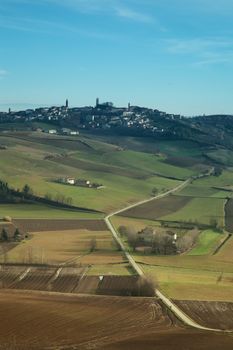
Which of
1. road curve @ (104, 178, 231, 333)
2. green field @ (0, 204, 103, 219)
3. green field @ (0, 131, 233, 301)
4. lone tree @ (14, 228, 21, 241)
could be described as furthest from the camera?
green field @ (0, 204, 103, 219)

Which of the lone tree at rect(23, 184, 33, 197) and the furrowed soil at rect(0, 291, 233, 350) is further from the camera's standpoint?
the lone tree at rect(23, 184, 33, 197)

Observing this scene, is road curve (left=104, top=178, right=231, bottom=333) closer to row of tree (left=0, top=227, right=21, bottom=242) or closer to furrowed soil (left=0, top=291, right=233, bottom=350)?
furrowed soil (left=0, top=291, right=233, bottom=350)

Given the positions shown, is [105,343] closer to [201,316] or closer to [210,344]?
[210,344]

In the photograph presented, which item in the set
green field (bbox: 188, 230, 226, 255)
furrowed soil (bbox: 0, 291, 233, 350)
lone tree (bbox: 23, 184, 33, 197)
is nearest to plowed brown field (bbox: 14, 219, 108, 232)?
green field (bbox: 188, 230, 226, 255)

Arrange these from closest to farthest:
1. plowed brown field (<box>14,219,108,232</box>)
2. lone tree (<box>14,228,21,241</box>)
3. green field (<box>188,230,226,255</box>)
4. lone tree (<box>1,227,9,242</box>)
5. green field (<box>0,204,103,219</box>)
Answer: green field (<box>188,230,226,255</box>), lone tree (<box>1,227,9,242</box>), lone tree (<box>14,228,21,241</box>), plowed brown field (<box>14,219,108,232</box>), green field (<box>0,204,103,219</box>)

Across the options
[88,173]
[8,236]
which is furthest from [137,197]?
[8,236]

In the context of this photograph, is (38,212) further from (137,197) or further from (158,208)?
(137,197)

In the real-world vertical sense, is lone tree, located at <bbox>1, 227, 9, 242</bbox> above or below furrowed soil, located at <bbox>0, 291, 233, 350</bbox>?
below

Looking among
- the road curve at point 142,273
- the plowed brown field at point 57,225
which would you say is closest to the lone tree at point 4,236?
the plowed brown field at point 57,225
